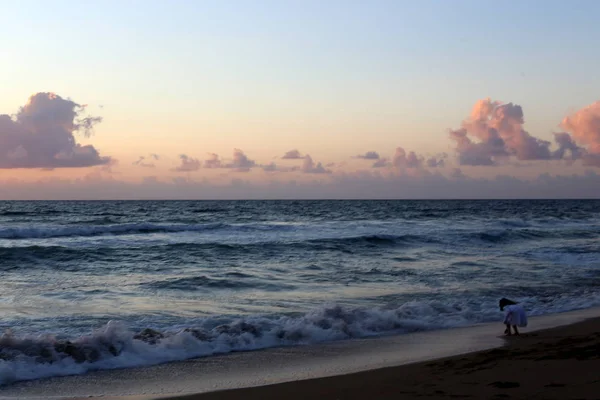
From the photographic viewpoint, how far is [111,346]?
8844 mm

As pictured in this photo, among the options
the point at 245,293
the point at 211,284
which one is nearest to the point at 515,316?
the point at 245,293

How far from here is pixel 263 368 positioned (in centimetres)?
827

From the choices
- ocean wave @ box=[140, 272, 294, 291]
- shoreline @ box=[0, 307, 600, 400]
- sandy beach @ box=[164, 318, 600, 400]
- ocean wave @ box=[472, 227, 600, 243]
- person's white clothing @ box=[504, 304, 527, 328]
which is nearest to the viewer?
sandy beach @ box=[164, 318, 600, 400]

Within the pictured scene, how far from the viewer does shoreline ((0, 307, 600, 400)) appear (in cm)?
719

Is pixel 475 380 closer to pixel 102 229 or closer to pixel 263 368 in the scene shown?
pixel 263 368

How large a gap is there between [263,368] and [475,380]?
2859 mm

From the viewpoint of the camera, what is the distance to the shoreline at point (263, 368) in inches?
283

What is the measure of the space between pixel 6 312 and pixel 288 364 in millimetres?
6256

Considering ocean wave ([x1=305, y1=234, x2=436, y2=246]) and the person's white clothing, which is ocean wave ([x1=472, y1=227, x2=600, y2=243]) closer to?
ocean wave ([x1=305, y1=234, x2=436, y2=246])

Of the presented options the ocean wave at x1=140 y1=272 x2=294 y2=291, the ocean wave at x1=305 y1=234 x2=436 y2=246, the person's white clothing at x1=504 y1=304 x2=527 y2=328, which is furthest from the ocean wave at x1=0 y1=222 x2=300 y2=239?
the person's white clothing at x1=504 y1=304 x2=527 y2=328

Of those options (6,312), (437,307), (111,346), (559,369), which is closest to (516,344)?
(559,369)

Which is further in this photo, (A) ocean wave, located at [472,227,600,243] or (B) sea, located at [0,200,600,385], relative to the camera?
(A) ocean wave, located at [472,227,600,243]

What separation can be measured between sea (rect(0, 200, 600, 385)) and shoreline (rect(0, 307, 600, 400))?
0.38 metres

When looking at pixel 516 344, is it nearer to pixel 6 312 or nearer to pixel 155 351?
pixel 155 351
